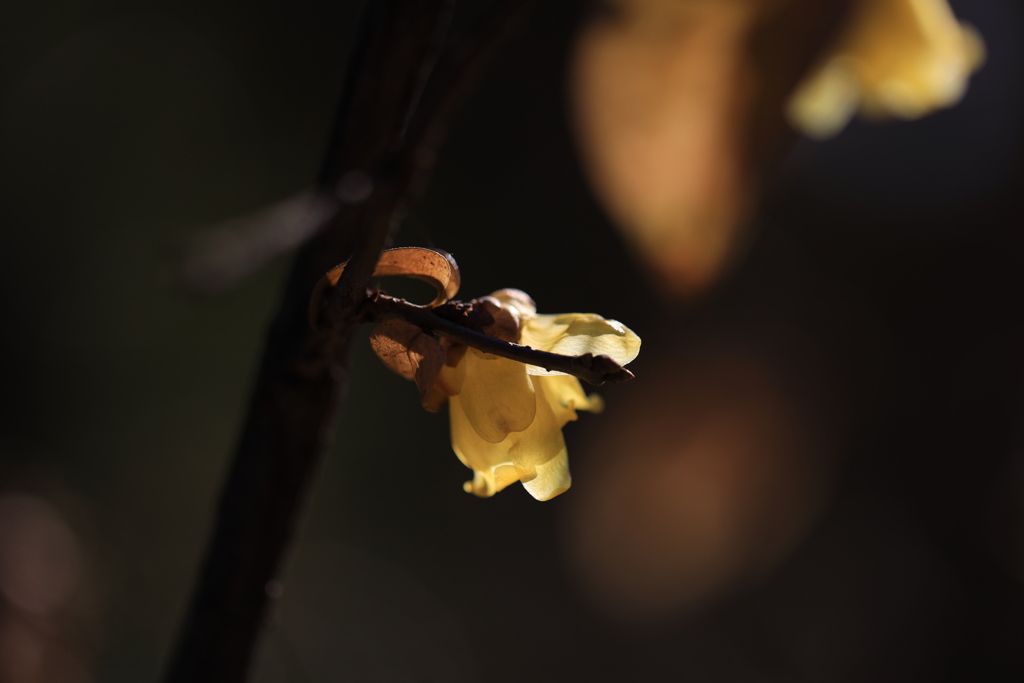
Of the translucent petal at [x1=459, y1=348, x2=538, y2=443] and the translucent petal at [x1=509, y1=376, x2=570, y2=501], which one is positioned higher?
the translucent petal at [x1=459, y1=348, x2=538, y2=443]

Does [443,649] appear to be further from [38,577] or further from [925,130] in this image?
[925,130]

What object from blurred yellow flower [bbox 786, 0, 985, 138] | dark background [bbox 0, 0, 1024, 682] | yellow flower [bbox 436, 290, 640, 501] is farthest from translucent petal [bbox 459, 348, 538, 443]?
dark background [bbox 0, 0, 1024, 682]

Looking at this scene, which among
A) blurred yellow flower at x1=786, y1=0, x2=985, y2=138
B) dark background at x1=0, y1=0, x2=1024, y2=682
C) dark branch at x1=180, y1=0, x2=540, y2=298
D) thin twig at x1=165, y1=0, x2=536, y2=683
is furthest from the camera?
dark background at x1=0, y1=0, x2=1024, y2=682

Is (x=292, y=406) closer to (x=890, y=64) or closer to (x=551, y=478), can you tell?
(x=551, y=478)

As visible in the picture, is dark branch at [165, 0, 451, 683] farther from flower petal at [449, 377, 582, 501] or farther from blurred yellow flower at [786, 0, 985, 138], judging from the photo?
blurred yellow flower at [786, 0, 985, 138]

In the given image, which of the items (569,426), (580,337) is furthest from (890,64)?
(569,426)

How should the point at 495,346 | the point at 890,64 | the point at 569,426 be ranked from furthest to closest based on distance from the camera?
the point at 569,426 → the point at 890,64 → the point at 495,346
